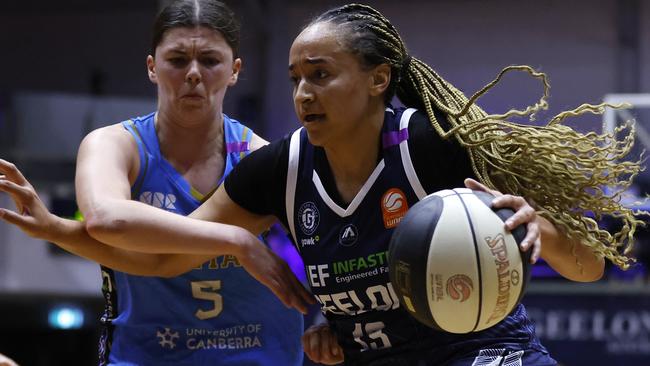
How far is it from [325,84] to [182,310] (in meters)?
0.93

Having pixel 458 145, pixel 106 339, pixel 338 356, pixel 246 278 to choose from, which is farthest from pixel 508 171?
pixel 106 339

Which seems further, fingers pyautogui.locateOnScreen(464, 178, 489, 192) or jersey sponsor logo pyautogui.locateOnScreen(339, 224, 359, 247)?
jersey sponsor logo pyautogui.locateOnScreen(339, 224, 359, 247)

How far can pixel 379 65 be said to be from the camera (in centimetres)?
257

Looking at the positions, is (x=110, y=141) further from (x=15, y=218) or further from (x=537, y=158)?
(x=537, y=158)

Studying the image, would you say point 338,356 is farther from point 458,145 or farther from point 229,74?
point 229,74

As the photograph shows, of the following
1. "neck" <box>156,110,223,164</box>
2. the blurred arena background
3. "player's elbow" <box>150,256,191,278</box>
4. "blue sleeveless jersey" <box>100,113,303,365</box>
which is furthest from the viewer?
the blurred arena background

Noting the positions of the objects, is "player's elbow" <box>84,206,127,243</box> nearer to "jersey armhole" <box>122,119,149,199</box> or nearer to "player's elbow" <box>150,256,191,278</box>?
"player's elbow" <box>150,256,191,278</box>

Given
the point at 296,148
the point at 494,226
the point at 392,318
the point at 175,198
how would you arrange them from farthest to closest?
the point at 175,198 < the point at 296,148 < the point at 392,318 < the point at 494,226

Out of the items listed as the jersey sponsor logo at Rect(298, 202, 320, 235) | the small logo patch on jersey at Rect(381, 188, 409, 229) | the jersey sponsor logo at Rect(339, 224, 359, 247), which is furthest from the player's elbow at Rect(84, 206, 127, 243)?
the small logo patch on jersey at Rect(381, 188, 409, 229)

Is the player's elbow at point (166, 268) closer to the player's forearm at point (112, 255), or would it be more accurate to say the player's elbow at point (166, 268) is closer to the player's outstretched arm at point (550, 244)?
the player's forearm at point (112, 255)

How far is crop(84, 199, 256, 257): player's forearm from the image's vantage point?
2.57 m

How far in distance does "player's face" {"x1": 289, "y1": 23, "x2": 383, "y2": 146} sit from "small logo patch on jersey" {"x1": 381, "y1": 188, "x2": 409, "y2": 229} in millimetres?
217

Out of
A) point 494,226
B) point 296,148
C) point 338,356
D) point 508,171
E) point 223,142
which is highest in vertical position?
point 223,142

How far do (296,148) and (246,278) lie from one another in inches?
21.8
